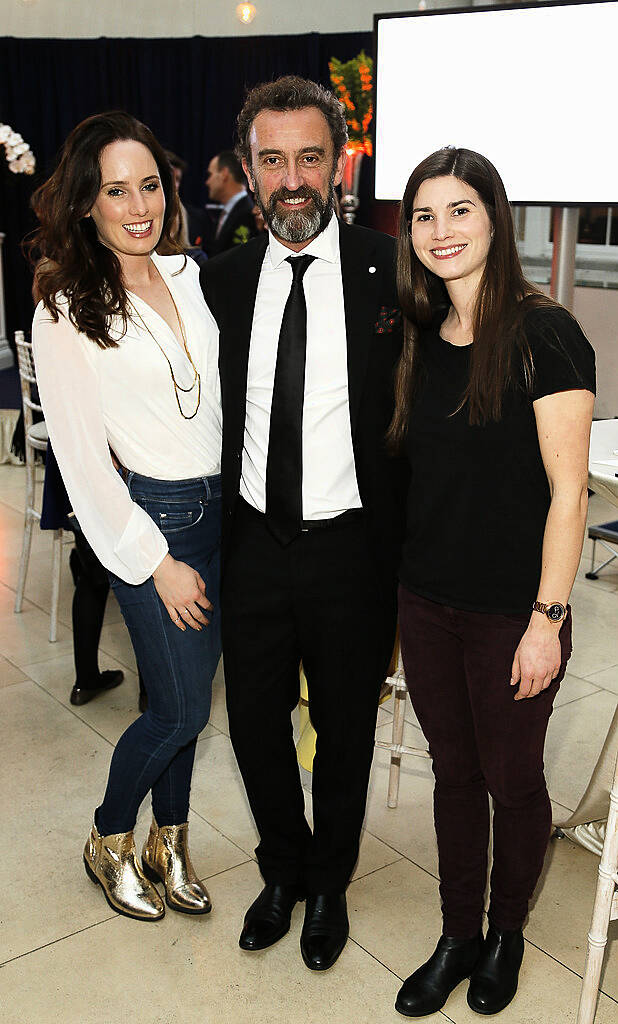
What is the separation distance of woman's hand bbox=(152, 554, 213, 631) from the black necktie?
20 cm

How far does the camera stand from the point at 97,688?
3303 mm

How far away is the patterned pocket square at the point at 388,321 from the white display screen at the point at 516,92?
5.91ft

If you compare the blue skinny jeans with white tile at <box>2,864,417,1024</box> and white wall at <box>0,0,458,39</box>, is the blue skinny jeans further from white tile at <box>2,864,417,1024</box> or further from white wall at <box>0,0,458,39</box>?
white wall at <box>0,0,458,39</box>

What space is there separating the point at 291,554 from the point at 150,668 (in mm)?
400

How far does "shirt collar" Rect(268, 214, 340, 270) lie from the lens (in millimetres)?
1872

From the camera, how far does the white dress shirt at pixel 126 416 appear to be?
5.98 ft

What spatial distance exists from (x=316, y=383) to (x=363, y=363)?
94mm

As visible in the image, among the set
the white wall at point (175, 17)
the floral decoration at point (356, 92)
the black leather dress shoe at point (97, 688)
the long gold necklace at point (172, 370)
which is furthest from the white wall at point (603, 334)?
the long gold necklace at point (172, 370)

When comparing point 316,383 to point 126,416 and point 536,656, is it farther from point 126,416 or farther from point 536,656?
point 536,656

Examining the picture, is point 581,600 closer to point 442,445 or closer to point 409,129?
point 409,129

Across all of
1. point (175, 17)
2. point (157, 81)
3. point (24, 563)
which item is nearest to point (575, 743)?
point (24, 563)

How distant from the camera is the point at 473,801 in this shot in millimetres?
1879

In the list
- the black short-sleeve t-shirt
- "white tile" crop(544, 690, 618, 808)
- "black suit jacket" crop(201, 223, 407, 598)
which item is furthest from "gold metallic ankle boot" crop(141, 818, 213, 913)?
"white tile" crop(544, 690, 618, 808)

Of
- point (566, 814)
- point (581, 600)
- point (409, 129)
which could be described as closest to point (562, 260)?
point (409, 129)
